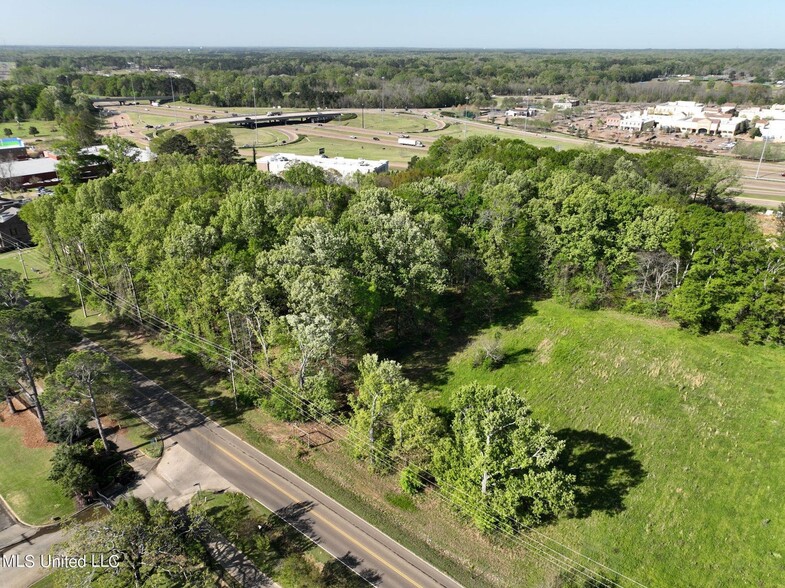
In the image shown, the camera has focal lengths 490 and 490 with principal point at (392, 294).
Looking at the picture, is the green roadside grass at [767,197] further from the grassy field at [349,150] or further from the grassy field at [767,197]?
the grassy field at [349,150]

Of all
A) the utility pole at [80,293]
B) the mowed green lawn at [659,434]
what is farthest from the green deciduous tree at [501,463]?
the utility pole at [80,293]

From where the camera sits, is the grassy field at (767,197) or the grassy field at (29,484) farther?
the grassy field at (767,197)

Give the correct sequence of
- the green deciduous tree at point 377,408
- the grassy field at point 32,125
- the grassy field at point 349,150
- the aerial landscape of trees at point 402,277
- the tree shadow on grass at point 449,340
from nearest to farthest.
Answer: the aerial landscape of trees at point 402,277
the green deciduous tree at point 377,408
the tree shadow on grass at point 449,340
the grassy field at point 349,150
the grassy field at point 32,125

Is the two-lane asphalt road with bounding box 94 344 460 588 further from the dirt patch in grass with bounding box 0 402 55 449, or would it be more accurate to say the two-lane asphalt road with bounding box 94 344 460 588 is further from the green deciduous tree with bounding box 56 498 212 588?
the green deciduous tree with bounding box 56 498 212 588

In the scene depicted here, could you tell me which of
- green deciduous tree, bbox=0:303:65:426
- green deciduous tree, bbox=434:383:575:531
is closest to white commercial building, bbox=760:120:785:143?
green deciduous tree, bbox=434:383:575:531

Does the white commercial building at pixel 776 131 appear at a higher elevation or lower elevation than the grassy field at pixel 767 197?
higher

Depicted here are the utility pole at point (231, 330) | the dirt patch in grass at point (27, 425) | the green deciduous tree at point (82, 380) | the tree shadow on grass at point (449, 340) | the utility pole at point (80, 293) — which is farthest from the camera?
the utility pole at point (80, 293)

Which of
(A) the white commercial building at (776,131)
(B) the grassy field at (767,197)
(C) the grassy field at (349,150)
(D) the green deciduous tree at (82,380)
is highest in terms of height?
(A) the white commercial building at (776,131)
